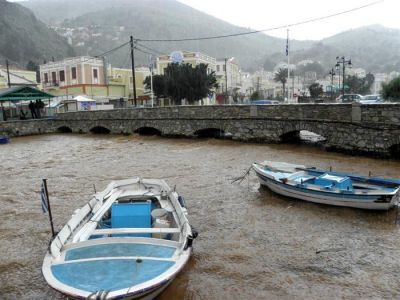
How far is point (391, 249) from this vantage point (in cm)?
751

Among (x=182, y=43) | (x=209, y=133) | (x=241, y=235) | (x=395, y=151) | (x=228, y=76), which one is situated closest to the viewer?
(x=241, y=235)

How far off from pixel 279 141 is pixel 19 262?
15935mm

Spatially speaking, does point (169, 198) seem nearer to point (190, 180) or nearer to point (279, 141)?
point (190, 180)

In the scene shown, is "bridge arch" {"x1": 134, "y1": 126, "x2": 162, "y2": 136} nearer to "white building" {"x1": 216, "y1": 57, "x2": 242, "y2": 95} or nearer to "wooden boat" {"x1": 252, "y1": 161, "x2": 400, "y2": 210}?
"wooden boat" {"x1": 252, "y1": 161, "x2": 400, "y2": 210}

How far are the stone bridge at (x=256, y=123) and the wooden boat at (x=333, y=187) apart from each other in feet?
19.4

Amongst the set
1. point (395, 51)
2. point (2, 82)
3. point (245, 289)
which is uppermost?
point (395, 51)

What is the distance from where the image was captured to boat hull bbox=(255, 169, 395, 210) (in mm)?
9156

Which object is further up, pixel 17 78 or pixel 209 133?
pixel 17 78

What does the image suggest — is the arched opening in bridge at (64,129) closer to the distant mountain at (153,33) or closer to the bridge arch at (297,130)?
the bridge arch at (297,130)

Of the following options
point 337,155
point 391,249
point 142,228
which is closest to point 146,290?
point 142,228

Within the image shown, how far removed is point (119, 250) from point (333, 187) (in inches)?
243

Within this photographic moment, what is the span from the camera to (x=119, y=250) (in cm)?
581

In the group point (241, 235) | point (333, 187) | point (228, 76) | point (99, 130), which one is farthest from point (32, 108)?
point (228, 76)

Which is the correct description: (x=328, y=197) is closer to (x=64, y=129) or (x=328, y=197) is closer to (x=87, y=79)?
(x=64, y=129)
